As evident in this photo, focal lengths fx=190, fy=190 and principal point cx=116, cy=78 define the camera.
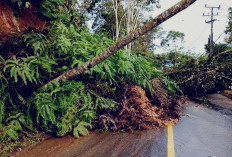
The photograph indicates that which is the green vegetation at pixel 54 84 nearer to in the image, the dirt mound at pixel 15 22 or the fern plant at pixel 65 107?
the fern plant at pixel 65 107

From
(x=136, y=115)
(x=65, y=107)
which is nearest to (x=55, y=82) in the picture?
(x=65, y=107)

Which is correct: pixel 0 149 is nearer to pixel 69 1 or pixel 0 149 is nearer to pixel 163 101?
pixel 163 101

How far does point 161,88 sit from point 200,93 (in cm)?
421

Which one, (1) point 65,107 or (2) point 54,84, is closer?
(1) point 65,107

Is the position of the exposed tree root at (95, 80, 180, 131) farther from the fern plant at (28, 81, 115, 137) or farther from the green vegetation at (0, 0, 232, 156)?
the fern plant at (28, 81, 115, 137)

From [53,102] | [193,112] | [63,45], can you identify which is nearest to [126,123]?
[53,102]

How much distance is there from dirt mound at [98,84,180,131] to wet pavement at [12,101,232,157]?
27 cm

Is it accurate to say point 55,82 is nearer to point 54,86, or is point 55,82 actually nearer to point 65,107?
point 54,86

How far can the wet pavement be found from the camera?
328 cm

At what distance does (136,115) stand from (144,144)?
1.05 meters

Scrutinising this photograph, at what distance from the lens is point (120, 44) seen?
354 cm

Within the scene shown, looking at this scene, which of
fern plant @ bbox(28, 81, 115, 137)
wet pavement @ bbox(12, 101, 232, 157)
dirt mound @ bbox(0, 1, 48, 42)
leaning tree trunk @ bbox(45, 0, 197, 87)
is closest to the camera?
leaning tree trunk @ bbox(45, 0, 197, 87)

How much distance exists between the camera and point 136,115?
4680 mm

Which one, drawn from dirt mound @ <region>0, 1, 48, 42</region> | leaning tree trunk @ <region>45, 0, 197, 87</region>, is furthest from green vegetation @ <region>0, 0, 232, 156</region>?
leaning tree trunk @ <region>45, 0, 197, 87</region>
